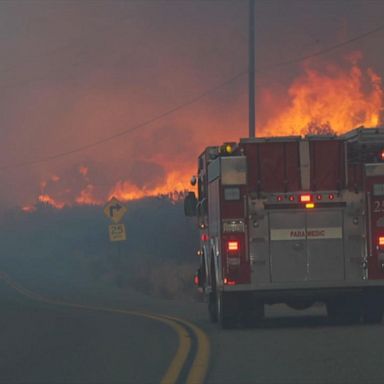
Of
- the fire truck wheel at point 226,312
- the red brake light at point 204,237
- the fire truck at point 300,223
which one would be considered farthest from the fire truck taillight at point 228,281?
the red brake light at point 204,237

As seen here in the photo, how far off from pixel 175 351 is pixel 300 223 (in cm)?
389

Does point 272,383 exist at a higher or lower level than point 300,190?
lower

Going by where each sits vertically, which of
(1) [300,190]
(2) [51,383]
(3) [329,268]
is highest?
(1) [300,190]

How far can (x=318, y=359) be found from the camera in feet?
44.2

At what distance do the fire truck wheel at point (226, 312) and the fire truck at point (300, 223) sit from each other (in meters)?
0.02

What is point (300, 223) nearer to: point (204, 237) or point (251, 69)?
point (204, 237)

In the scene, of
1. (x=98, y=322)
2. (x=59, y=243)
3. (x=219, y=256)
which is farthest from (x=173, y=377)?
(x=59, y=243)

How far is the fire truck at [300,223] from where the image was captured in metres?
17.8

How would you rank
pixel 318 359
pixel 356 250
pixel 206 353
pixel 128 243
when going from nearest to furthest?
pixel 318 359
pixel 206 353
pixel 356 250
pixel 128 243

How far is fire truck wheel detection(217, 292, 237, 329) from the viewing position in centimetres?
1816

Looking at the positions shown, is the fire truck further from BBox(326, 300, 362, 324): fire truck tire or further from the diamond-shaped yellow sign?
the diamond-shaped yellow sign

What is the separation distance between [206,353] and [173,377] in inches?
98.8

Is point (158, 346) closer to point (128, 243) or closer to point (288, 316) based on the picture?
point (288, 316)

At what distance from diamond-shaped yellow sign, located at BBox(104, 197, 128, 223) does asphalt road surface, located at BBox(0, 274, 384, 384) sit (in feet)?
58.3
